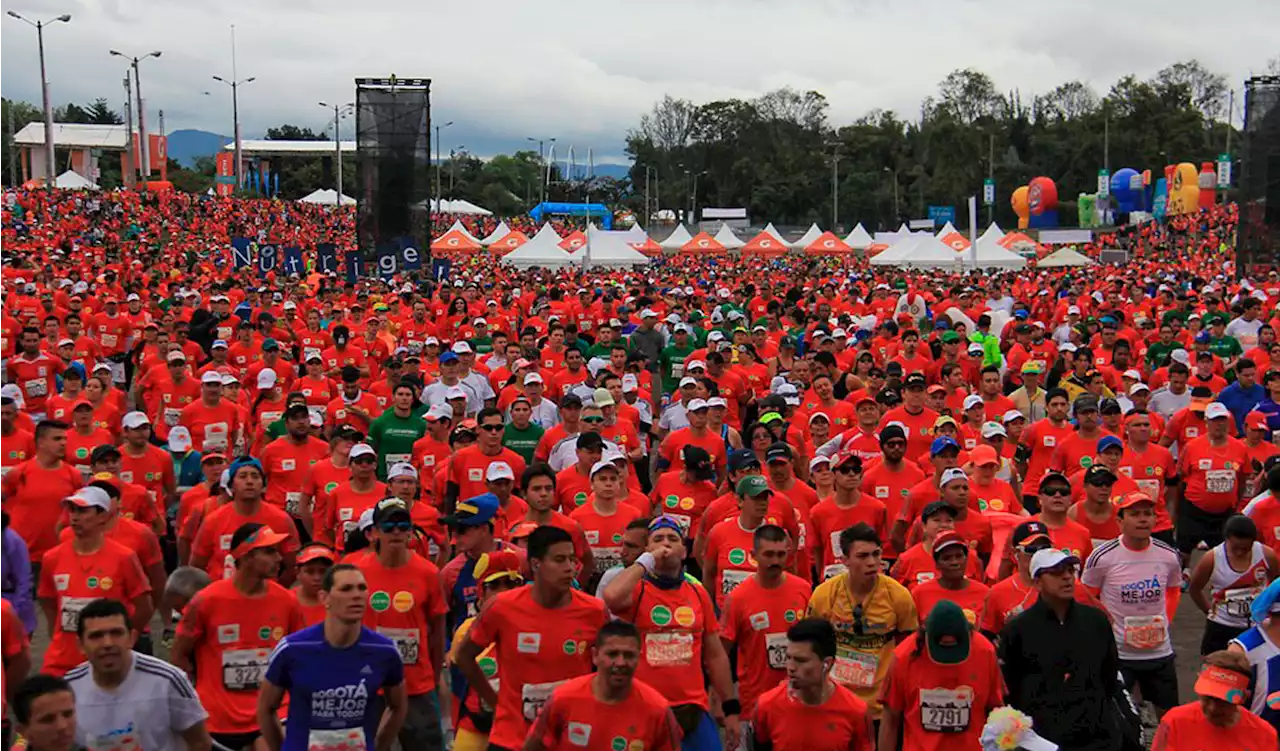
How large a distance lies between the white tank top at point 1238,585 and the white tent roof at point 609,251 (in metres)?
33.4

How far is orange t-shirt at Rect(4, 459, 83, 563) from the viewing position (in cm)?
866

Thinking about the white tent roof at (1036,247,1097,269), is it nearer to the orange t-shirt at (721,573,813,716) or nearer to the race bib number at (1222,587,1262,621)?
the race bib number at (1222,587,1262,621)

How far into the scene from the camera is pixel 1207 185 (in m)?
68.0

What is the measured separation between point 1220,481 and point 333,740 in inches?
275

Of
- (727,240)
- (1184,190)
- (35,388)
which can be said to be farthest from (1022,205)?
(35,388)

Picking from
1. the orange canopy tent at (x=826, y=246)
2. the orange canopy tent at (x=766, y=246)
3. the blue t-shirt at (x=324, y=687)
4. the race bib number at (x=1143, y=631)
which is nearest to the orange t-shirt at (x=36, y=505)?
the blue t-shirt at (x=324, y=687)

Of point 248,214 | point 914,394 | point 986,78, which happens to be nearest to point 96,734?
point 914,394

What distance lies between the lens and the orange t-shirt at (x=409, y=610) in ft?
21.8

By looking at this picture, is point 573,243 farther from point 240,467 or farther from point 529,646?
point 529,646

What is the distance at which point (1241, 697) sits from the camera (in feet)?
17.0

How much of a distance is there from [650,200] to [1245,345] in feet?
345

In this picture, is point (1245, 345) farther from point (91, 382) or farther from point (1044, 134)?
point (1044, 134)

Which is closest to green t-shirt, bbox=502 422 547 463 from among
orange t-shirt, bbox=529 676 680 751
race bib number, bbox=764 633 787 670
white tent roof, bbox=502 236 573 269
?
race bib number, bbox=764 633 787 670

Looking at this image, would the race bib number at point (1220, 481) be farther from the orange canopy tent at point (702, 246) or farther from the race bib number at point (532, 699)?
the orange canopy tent at point (702, 246)
